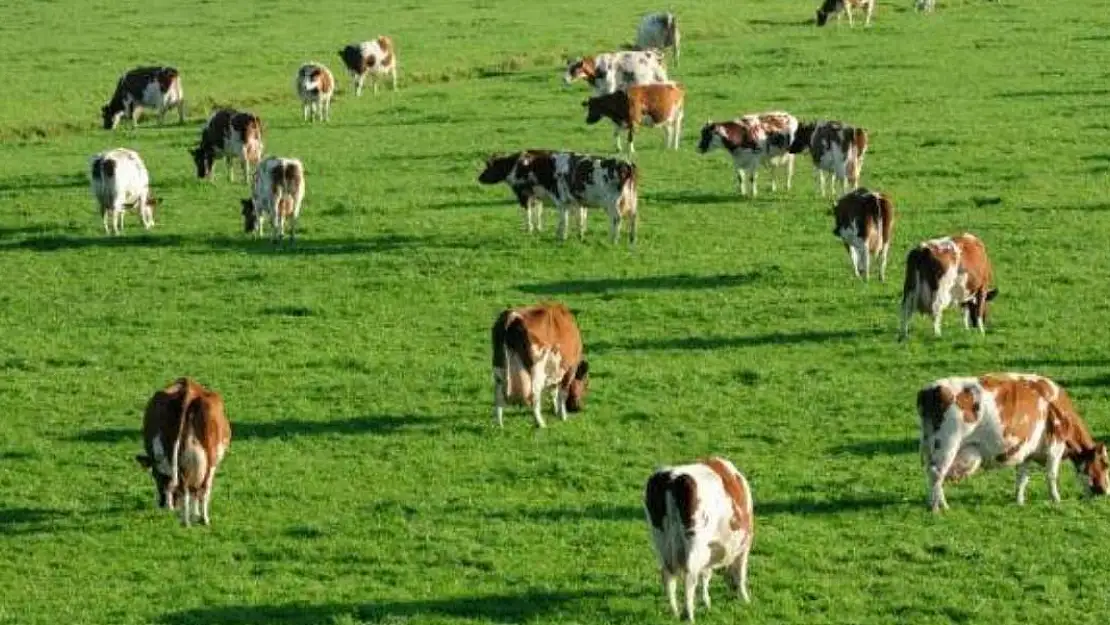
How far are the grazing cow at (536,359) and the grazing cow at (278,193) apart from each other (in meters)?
11.0

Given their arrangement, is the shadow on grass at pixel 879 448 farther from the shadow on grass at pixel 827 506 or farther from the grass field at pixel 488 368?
the shadow on grass at pixel 827 506

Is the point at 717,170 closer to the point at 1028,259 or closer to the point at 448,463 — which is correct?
the point at 1028,259

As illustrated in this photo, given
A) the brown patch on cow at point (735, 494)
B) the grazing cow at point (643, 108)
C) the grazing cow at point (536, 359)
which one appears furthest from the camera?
the grazing cow at point (643, 108)

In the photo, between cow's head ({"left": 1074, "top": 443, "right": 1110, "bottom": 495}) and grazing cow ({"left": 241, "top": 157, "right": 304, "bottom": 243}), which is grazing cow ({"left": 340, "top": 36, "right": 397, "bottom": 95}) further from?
cow's head ({"left": 1074, "top": 443, "right": 1110, "bottom": 495})

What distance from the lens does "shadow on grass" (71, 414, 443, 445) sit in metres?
22.8

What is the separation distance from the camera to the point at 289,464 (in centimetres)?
2166

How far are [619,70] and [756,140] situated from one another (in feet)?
45.4

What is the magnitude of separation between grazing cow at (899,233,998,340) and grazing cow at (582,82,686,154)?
15.0 metres

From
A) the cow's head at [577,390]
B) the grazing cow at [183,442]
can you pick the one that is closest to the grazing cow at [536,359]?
the cow's head at [577,390]

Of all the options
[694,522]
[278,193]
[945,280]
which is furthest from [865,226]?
[694,522]

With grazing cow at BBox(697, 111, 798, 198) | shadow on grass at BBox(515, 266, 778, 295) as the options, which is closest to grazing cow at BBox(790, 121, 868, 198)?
grazing cow at BBox(697, 111, 798, 198)

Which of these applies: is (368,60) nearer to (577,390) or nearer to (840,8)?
(840,8)

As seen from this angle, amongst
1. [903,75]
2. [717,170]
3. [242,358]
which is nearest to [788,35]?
[903,75]

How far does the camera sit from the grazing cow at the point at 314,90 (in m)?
47.1
